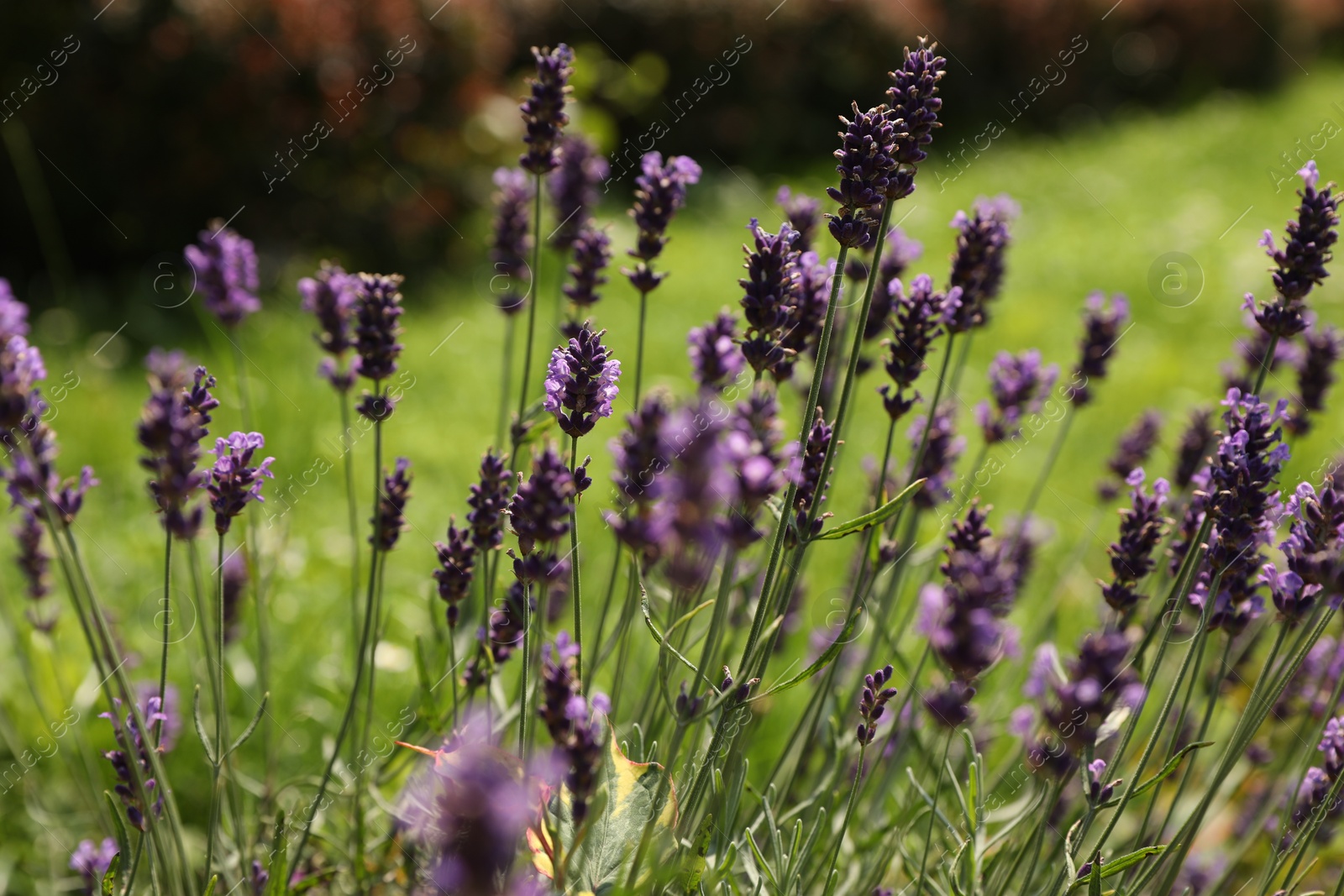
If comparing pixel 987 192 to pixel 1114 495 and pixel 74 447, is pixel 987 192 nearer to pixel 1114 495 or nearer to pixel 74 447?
pixel 1114 495

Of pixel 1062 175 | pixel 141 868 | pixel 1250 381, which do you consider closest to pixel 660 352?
pixel 1250 381

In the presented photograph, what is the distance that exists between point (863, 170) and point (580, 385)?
486 mm

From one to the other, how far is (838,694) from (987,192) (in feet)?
23.5

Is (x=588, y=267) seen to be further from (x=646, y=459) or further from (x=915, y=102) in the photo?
(x=646, y=459)

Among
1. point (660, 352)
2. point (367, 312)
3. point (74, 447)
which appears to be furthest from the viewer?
point (660, 352)

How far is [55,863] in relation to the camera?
246cm

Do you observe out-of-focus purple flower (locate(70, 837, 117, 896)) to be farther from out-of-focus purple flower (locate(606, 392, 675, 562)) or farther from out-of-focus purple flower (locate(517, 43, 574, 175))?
out-of-focus purple flower (locate(517, 43, 574, 175))

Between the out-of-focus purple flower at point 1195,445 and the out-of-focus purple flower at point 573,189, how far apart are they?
1449 millimetres

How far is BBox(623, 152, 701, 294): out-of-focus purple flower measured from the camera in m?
1.91

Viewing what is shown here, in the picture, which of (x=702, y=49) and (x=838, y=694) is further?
(x=702, y=49)

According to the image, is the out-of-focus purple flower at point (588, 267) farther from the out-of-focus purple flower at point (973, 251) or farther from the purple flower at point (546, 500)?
the purple flower at point (546, 500)

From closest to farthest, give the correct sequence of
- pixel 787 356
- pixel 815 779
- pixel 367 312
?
1. pixel 787 356
2. pixel 367 312
3. pixel 815 779

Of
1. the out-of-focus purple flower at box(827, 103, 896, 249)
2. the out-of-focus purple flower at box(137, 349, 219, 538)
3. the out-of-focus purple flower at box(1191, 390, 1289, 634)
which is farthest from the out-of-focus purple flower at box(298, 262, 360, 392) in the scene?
the out-of-focus purple flower at box(1191, 390, 1289, 634)

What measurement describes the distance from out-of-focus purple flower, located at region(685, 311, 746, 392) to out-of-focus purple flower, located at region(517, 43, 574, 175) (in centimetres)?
47
